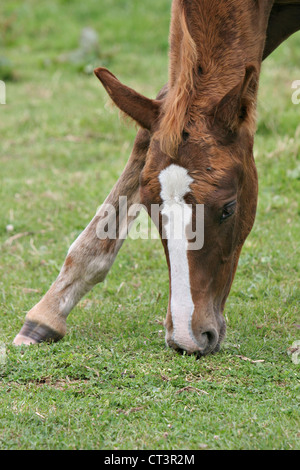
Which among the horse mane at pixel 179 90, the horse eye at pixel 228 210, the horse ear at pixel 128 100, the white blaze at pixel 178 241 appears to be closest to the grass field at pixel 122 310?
the white blaze at pixel 178 241

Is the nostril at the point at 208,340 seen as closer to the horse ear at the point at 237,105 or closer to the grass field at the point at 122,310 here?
the grass field at the point at 122,310

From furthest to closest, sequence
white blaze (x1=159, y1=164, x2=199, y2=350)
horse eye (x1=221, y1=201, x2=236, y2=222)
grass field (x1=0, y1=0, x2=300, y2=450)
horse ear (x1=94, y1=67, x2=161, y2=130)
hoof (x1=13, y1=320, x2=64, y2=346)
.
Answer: hoof (x1=13, y1=320, x2=64, y2=346) < horse ear (x1=94, y1=67, x2=161, y2=130) < horse eye (x1=221, y1=201, x2=236, y2=222) < white blaze (x1=159, y1=164, x2=199, y2=350) < grass field (x1=0, y1=0, x2=300, y2=450)

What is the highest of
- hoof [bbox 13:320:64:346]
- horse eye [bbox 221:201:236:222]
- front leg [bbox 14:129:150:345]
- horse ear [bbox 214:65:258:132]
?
horse ear [bbox 214:65:258:132]

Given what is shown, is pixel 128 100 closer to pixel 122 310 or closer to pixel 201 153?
pixel 201 153

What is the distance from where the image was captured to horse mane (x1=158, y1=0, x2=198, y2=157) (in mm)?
3396

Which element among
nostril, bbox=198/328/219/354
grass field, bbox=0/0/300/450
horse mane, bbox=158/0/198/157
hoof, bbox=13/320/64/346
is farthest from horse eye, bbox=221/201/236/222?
hoof, bbox=13/320/64/346

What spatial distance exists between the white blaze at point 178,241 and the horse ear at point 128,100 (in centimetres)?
41

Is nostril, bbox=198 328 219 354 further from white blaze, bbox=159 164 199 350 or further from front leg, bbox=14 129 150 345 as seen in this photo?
front leg, bbox=14 129 150 345

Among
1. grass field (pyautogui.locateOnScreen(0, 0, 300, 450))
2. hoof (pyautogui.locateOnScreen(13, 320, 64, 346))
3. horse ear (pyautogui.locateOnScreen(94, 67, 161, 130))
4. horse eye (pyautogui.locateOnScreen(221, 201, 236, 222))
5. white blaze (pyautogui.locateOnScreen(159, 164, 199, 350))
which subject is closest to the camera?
grass field (pyautogui.locateOnScreen(0, 0, 300, 450))

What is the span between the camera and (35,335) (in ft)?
13.4

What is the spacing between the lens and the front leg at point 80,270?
4.11 meters
